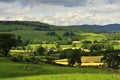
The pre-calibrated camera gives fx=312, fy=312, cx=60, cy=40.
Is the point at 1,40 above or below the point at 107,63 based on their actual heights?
above

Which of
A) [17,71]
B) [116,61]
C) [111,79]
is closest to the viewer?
[111,79]

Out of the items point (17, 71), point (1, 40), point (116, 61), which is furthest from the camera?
point (116, 61)

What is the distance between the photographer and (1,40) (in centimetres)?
12194

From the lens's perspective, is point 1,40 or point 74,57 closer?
point 1,40

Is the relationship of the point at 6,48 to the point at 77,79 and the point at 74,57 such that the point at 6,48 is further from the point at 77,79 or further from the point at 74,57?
the point at 77,79

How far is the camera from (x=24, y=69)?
71688 mm

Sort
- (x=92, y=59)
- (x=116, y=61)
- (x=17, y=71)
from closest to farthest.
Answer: (x=17, y=71) → (x=116, y=61) → (x=92, y=59)

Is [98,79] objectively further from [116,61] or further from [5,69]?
[116,61]

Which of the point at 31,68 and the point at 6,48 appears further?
the point at 6,48

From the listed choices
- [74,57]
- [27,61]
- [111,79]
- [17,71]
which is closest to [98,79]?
[111,79]

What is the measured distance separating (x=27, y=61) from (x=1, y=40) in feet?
96.0

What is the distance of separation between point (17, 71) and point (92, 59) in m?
106

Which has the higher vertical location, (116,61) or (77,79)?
(77,79)

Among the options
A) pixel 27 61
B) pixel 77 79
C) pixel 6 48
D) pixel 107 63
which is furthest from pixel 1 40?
pixel 77 79
